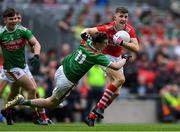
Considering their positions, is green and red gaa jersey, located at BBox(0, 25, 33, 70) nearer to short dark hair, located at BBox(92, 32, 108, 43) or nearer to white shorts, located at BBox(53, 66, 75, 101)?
white shorts, located at BBox(53, 66, 75, 101)

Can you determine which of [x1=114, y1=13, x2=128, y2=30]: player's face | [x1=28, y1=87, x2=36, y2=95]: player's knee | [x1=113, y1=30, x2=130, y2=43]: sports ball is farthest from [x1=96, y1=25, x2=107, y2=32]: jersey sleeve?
[x1=28, y1=87, x2=36, y2=95]: player's knee

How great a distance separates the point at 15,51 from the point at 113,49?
202 centimetres

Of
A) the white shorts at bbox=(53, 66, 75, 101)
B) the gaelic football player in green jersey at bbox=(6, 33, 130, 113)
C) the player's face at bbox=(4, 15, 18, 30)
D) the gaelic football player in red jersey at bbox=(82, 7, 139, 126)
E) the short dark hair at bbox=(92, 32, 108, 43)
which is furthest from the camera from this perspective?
the player's face at bbox=(4, 15, 18, 30)

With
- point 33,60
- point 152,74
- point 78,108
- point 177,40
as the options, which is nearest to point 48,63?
point 78,108

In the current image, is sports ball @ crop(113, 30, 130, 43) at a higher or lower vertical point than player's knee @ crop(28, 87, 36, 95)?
higher

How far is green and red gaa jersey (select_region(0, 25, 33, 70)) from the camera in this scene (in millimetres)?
16016

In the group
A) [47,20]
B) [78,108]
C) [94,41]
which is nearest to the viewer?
[94,41]

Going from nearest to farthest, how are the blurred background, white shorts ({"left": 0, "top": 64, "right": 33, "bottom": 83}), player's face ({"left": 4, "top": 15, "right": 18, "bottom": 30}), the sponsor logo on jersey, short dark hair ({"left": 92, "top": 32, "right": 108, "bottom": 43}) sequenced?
short dark hair ({"left": 92, "top": 32, "right": 108, "bottom": 43}), player's face ({"left": 4, "top": 15, "right": 18, "bottom": 30}), the sponsor logo on jersey, white shorts ({"left": 0, "top": 64, "right": 33, "bottom": 83}), the blurred background

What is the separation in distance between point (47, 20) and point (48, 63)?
6.18 ft

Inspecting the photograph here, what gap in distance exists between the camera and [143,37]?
26.9 m

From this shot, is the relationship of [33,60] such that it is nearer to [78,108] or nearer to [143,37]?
[78,108]

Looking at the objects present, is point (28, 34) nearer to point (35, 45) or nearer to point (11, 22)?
point (35, 45)

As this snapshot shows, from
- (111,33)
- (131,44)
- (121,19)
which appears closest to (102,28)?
(111,33)

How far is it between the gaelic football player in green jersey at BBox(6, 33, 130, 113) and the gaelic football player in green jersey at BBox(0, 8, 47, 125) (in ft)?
1.99
